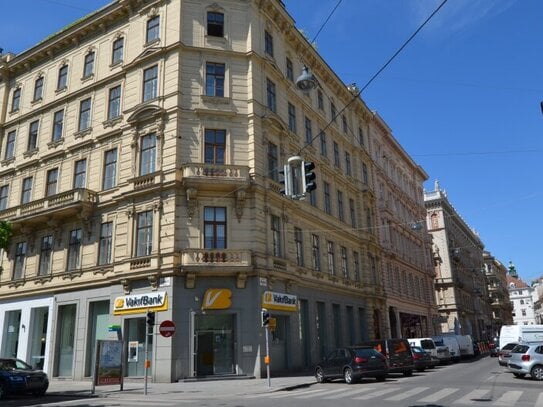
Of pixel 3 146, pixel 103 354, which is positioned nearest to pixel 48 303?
pixel 103 354

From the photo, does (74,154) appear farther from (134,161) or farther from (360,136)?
(360,136)

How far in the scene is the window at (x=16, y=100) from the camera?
113ft

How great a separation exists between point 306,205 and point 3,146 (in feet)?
73.7

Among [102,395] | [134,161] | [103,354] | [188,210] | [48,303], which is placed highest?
[134,161]

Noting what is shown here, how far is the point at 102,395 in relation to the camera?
58.9ft

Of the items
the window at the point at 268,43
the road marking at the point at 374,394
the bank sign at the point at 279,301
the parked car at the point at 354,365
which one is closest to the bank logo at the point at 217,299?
the bank sign at the point at 279,301

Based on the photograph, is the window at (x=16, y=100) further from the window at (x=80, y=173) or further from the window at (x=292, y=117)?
the window at (x=292, y=117)

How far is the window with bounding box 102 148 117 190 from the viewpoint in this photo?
27.0 m

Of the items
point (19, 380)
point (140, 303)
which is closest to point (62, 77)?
point (140, 303)

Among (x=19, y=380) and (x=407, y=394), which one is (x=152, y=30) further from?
(x=407, y=394)

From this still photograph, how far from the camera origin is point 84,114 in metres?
29.8

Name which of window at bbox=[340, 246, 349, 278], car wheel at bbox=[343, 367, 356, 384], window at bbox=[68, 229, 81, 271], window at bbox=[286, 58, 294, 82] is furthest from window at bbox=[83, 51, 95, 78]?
car wheel at bbox=[343, 367, 356, 384]

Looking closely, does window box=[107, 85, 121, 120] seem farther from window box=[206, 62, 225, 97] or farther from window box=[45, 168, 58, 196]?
window box=[206, 62, 225, 97]

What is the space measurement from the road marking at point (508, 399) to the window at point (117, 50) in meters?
26.3
